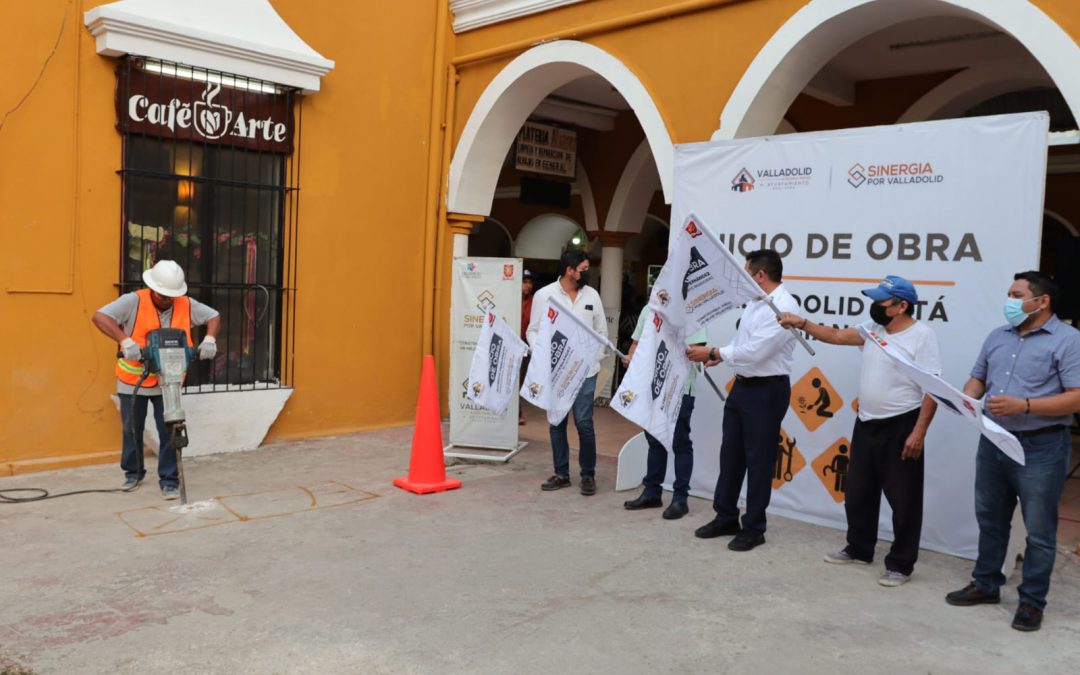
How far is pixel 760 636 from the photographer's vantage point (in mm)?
3990

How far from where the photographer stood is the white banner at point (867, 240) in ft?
16.4

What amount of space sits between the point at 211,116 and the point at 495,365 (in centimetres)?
328

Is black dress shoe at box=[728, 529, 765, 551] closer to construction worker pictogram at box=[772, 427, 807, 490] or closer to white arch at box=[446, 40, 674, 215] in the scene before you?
construction worker pictogram at box=[772, 427, 807, 490]

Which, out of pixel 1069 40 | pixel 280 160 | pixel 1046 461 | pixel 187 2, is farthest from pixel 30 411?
pixel 1069 40

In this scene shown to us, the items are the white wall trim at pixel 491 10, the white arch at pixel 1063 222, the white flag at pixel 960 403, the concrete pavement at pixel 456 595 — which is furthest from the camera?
the white arch at pixel 1063 222

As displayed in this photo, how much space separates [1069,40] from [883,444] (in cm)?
275

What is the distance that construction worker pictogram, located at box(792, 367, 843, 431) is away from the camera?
5.72 metres

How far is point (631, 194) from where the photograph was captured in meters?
12.5

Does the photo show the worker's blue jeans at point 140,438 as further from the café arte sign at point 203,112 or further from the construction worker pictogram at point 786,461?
the construction worker pictogram at point 786,461

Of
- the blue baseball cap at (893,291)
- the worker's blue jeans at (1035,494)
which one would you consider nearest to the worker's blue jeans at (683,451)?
the blue baseball cap at (893,291)

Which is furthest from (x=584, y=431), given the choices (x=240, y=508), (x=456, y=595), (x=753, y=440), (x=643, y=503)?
(x=240, y=508)

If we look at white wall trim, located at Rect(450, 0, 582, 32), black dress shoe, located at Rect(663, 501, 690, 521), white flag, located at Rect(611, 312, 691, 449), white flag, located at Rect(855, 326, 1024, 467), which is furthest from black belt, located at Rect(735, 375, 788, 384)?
white wall trim, located at Rect(450, 0, 582, 32)

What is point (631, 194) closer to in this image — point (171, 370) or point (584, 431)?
point (584, 431)

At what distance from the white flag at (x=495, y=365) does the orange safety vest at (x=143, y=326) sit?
221 centimetres
